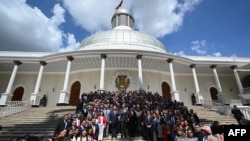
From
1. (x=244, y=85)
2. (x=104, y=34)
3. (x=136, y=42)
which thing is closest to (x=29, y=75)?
(x=104, y=34)

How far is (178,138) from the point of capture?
5.11 metres

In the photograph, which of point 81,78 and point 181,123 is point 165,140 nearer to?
point 181,123

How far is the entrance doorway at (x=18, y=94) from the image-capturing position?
738 inches

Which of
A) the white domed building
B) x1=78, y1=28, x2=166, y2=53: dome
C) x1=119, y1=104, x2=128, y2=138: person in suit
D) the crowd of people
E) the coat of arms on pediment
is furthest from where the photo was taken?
x1=78, y1=28, x2=166, y2=53: dome

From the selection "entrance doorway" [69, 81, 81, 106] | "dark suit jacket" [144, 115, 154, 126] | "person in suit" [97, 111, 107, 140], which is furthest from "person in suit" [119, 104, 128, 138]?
"entrance doorway" [69, 81, 81, 106]

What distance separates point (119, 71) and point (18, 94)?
11.1 metres

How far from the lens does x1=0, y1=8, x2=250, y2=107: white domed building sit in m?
16.2

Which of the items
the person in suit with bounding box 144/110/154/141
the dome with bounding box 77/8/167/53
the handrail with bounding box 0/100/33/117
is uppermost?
the dome with bounding box 77/8/167/53

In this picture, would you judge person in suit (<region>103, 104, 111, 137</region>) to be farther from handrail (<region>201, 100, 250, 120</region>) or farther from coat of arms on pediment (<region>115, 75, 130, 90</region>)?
coat of arms on pediment (<region>115, 75, 130, 90</region>)

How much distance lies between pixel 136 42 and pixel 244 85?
13044mm

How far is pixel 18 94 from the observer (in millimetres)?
18891

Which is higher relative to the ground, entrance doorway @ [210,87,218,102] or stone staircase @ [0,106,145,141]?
entrance doorway @ [210,87,218,102]

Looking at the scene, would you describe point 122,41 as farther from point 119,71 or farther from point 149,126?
point 149,126

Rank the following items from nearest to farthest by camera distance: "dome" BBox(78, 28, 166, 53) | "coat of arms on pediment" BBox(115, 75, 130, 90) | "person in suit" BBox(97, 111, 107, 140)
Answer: "person in suit" BBox(97, 111, 107, 140)
"coat of arms on pediment" BBox(115, 75, 130, 90)
"dome" BBox(78, 28, 166, 53)
